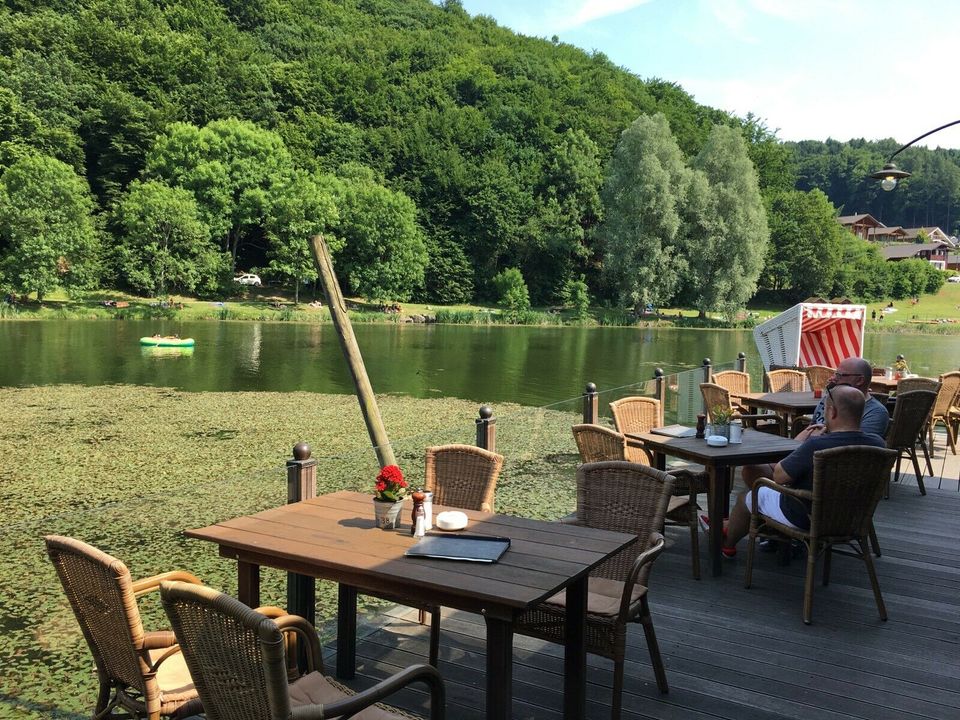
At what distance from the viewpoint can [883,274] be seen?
2437 inches

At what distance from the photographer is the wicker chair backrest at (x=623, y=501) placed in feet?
11.0

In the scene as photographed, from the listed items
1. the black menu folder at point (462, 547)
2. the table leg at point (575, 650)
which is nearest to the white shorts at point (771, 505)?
the table leg at point (575, 650)

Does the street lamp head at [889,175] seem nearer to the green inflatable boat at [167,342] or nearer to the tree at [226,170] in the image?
the green inflatable boat at [167,342]

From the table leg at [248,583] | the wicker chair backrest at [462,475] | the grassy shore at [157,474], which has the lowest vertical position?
the grassy shore at [157,474]

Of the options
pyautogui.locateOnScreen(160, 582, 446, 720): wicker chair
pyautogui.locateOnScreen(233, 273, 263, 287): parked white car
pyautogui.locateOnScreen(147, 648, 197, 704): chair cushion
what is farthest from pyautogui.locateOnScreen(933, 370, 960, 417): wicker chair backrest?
pyautogui.locateOnScreen(233, 273, 263, 287): parked white car

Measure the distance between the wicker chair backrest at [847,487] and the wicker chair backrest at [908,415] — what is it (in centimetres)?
221

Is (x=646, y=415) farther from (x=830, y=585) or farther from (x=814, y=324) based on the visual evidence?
(x=814, y=324)

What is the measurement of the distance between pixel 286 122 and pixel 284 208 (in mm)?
13906

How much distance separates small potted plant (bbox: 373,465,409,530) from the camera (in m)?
2.88

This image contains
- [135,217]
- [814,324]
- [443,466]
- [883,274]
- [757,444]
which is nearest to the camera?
[443,466]

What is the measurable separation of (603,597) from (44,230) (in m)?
42.6

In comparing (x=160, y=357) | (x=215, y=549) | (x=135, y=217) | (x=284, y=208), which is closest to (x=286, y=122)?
(x=284, y=208)

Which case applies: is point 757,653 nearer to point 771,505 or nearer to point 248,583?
point 771,505

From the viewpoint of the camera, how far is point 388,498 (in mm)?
2877
